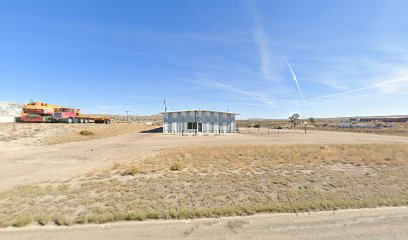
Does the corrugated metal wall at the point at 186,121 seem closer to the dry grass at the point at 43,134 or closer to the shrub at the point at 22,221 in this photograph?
the dry grass at the point at 43,134

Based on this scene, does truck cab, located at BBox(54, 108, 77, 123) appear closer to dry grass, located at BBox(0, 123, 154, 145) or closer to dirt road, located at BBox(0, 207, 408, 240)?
dry grass, located at BBox(0, 123, 154, 145)

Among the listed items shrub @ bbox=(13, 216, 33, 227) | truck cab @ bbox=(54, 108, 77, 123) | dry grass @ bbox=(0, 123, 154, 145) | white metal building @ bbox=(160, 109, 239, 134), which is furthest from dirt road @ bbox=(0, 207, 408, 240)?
truck cab @ bbox=(54, 108, 77, 123)

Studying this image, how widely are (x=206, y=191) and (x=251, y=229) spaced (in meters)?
3.22

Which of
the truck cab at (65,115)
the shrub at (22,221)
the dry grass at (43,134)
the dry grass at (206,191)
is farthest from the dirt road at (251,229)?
the truck cab at (65,115)

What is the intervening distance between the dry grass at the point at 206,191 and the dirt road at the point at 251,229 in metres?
0.38

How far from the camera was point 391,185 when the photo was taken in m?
9.12

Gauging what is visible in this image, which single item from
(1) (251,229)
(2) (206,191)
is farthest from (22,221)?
(1) (251,229)

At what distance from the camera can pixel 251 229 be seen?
5316 mm

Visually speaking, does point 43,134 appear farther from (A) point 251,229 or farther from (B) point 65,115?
(A) point 251,229

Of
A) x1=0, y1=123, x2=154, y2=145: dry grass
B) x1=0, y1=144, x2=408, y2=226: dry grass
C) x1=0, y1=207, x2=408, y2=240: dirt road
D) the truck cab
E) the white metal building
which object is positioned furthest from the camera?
the white metal building

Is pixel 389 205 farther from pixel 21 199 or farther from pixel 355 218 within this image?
pixel 21 199

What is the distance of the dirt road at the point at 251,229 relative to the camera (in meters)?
5.00

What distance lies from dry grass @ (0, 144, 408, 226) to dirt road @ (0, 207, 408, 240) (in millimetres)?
383

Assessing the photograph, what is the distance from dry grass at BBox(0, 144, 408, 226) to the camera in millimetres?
6336
